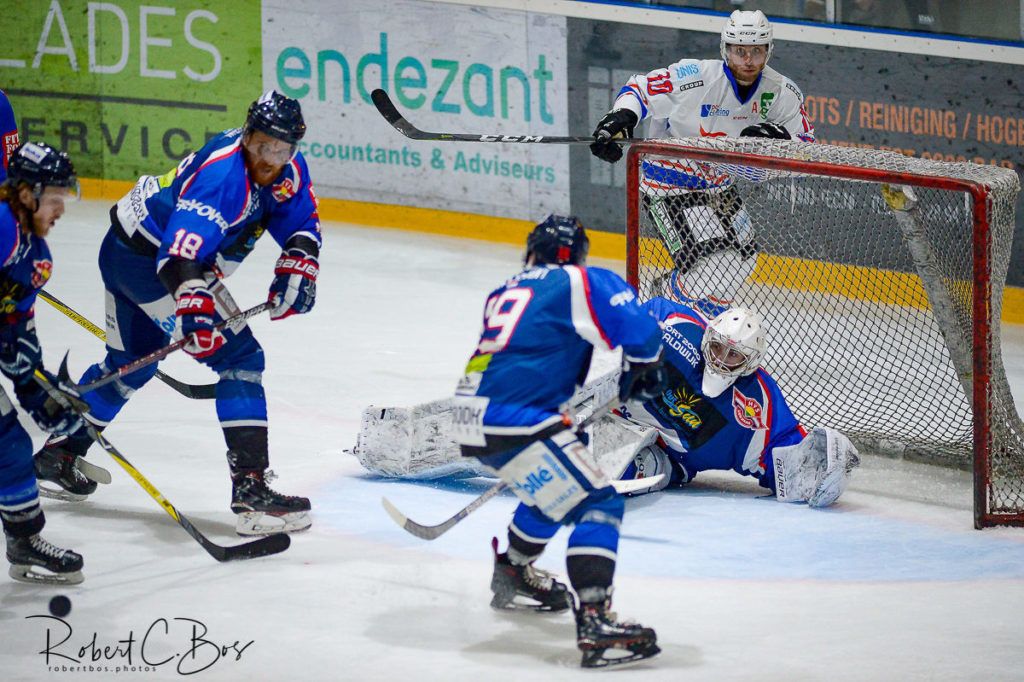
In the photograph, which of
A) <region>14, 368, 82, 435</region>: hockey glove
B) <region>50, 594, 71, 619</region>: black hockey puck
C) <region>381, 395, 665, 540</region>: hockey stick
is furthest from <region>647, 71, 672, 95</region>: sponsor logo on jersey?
<region>50, 594, 71, 619</region>: black hockey puck

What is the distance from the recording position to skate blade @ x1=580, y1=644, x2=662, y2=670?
382 centimetres

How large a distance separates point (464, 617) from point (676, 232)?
7.56 feet

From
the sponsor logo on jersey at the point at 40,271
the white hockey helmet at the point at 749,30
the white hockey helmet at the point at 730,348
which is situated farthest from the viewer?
the white hockey helmet at the point at 749,30

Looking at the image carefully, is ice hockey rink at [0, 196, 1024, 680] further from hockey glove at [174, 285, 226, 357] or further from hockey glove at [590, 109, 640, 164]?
hockey glove at [590, 109, 640, 164]

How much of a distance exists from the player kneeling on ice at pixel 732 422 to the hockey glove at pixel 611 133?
97cm

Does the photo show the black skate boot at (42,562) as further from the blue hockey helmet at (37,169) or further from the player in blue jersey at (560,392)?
the player in blue jersey at (560,392)

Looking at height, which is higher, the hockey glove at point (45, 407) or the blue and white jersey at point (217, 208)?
the blue and white jersey at point (217, 208)

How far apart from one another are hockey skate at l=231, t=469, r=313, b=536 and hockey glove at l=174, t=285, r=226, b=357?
0.39m

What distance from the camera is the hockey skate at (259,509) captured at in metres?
4.73

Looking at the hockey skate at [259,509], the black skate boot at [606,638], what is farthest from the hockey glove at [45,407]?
the black skate boot at [606,638]

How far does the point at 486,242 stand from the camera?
862 centimetres

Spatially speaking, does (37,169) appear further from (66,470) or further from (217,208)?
(66,470)

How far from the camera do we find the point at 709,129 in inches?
247

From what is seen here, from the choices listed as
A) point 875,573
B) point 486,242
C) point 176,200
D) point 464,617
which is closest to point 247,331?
point 176,200
